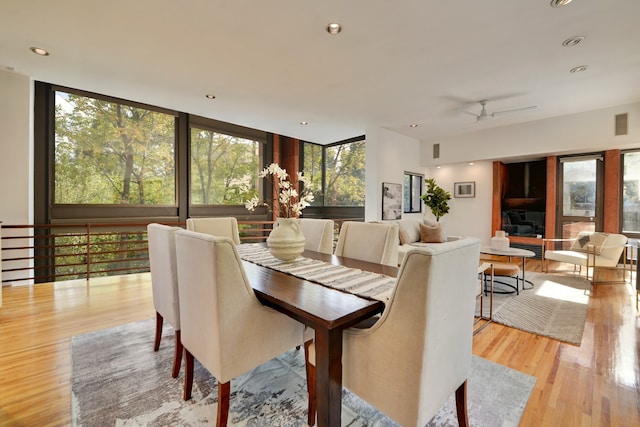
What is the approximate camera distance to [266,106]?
4.33 metres

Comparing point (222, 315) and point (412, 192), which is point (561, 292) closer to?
point (412, 192)

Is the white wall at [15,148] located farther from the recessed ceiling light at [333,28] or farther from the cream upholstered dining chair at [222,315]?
the recessed ceiling light at [333,28]

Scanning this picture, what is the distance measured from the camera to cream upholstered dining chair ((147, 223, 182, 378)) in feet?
5.48

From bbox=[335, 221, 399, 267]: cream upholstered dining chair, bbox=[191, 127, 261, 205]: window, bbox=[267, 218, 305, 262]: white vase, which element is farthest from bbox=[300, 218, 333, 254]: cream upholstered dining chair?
bbox=[191, 127, 261, 205]: window

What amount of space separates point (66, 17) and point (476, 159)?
6439 millimetres

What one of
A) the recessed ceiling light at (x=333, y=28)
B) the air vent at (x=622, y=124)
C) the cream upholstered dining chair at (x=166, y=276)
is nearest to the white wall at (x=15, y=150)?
the cream upholstered dining chair at (x=166, y=276)

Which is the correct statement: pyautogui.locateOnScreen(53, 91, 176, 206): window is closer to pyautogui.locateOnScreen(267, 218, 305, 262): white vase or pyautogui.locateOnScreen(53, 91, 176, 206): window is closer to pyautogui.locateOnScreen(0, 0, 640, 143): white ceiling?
pyautogui.locateOnScreen(0, 0, 640, 143): white ceiling

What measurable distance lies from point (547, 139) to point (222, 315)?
20.1 ft

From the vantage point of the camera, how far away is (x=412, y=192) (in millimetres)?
6461

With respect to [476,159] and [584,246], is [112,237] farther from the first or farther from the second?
[584,246]

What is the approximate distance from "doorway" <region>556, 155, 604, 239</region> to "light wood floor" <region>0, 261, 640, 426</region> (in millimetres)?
2020

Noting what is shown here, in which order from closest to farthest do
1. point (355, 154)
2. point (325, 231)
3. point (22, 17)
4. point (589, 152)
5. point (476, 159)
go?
1. point (22, 17)
2. point (325, 231)
3. point (589, 152)
4. point (476, 159)
5. point (355, 154)

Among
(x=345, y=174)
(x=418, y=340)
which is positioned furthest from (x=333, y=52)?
(x=345, y=174)

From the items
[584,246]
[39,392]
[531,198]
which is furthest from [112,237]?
[531,198]
